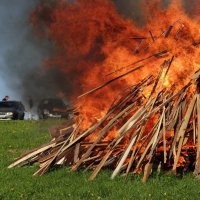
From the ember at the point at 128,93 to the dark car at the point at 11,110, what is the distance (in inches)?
1225

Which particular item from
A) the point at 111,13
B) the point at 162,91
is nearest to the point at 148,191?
the point at 162,91

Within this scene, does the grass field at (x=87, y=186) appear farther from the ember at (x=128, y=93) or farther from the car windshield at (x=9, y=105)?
the car windshield at (x=9, y=105)

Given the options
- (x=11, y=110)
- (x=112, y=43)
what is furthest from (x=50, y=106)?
(x=112, y=43)

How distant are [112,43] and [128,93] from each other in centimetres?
157

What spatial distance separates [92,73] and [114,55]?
82 cm

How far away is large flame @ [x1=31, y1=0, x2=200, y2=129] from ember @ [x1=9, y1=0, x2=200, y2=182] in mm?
25

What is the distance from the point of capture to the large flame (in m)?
13.2

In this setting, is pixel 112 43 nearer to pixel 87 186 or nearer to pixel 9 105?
pixel 87 186

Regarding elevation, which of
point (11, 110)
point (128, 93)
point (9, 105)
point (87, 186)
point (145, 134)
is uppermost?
point (9, 105)

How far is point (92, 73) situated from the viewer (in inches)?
567

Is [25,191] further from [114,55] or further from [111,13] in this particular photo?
[111,13]

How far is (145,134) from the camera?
13.0m

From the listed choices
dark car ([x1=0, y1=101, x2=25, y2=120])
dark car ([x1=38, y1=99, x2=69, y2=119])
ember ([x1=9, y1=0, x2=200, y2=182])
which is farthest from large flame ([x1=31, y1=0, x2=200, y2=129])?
dark car ([x1=0, y1=101, x2=25, y2=120])

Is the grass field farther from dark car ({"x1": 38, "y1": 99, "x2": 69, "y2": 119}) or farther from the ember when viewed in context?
dark car ({"x1": 38, "y1": 99, "x2": 69, "y2": 119})
